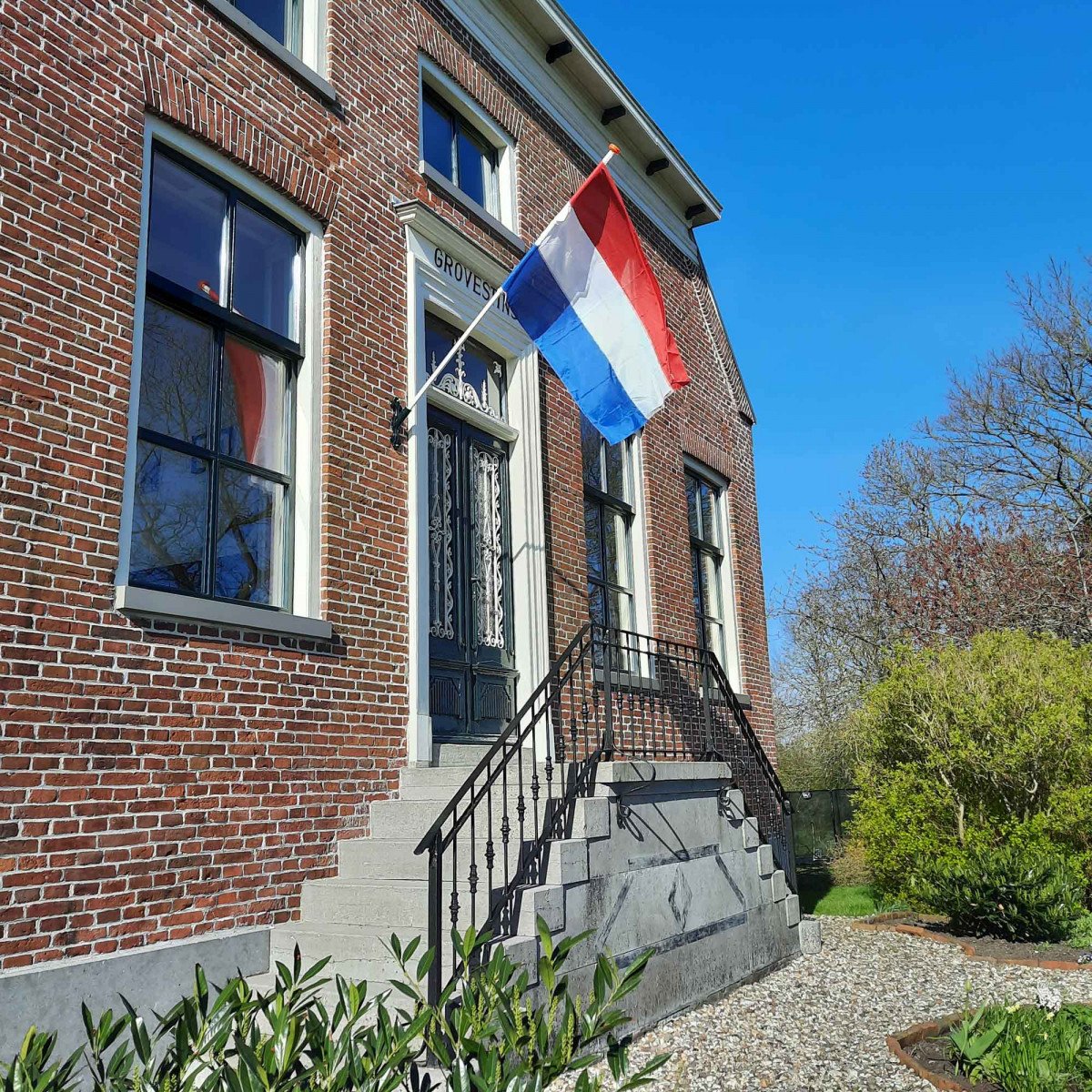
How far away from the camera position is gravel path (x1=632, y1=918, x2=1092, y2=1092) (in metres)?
5.35

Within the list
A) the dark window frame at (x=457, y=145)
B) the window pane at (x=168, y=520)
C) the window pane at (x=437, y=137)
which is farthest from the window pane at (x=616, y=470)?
the window pane at (x=168, y=520)

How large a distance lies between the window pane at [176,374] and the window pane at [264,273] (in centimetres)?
41

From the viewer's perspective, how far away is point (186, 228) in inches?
239

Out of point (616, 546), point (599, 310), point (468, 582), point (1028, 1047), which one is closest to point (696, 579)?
point (616, 546)

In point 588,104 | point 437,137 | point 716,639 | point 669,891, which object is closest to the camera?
point 669,891

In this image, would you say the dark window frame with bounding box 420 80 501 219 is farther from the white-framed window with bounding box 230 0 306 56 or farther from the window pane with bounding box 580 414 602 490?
the window pane with bounding box 580 414 602 490

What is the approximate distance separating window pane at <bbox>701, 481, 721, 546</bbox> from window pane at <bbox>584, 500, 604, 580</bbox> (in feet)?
9.14

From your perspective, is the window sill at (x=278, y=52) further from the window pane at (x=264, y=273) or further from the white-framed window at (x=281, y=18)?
the window pane at (x=264, y=273)

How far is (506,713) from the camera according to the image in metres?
8.15

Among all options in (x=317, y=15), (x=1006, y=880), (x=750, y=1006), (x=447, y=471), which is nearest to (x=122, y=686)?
(x=447, y=471)

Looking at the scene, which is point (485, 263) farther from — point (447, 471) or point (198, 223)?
point (198, 223)

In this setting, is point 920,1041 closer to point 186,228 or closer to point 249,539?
point 249,539

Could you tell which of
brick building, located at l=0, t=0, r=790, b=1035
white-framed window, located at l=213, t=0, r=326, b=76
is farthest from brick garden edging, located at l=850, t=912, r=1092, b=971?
white-framed window, located at l=213, t=0, r=326, b=76

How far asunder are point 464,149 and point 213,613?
5574 mm
